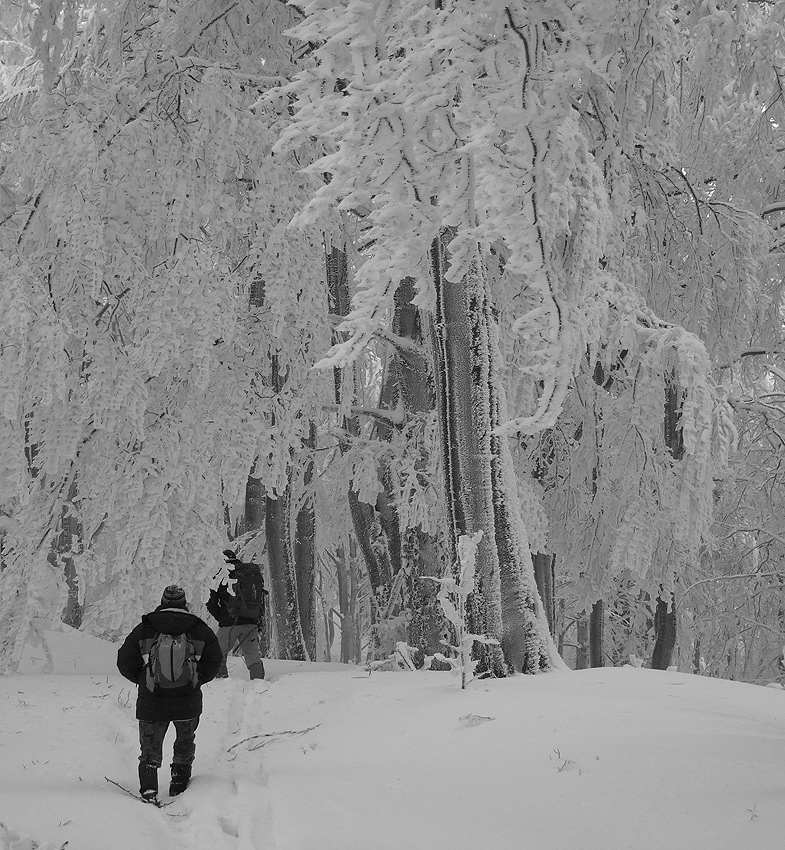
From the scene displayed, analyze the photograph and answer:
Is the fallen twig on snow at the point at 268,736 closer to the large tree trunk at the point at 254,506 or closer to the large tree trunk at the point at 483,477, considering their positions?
the large tree trunk at the point at 483,477

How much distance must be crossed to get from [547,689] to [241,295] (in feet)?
16.8

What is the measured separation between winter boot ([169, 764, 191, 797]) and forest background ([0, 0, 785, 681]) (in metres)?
2.28

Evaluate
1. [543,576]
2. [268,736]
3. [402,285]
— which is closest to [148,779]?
[268,736]

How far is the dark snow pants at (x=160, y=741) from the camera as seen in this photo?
509cm

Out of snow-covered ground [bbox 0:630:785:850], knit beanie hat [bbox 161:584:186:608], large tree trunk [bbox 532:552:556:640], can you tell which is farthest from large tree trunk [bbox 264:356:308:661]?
knit beanie hat [bbox 161:584:186:608]

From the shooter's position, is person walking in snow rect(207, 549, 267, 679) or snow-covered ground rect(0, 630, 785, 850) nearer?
snow-covered ground rect(0, 630, 785, 850)

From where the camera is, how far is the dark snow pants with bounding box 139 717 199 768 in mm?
5086

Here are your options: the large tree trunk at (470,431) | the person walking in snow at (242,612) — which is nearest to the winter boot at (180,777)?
the large tree trunk at (470,431)

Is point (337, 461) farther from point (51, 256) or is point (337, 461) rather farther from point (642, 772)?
point (642, 772)

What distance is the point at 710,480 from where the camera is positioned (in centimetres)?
731

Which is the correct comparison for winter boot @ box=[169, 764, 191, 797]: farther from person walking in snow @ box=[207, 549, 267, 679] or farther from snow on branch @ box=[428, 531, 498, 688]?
person walking in snow @ box=[207, 549, 267, 679]

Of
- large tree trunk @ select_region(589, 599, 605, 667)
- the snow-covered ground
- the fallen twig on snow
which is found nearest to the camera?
the snow-covered ground

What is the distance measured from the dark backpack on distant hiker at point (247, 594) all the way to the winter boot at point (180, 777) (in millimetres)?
3779

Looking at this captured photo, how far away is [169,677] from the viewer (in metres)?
A: 5.13
